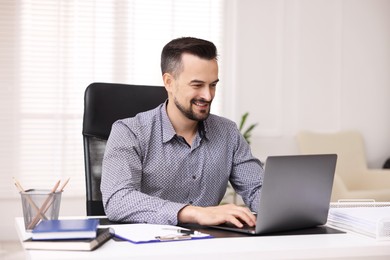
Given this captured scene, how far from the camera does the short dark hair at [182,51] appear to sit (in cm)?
225

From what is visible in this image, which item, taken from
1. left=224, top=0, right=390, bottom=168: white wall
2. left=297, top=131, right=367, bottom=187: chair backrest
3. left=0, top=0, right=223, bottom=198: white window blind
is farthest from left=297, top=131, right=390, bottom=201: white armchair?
left=0, top=0, right=223, bottom=198: white window blind

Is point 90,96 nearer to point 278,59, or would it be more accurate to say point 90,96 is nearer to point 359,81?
point 278,59

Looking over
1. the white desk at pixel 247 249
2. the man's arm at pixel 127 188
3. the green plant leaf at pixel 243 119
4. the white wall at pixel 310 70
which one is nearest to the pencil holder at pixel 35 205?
the white desk at pixel 247 249

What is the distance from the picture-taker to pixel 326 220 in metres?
1.84

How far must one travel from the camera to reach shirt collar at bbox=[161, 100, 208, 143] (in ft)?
7.49

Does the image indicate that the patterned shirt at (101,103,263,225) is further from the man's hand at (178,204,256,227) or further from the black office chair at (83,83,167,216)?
the man's hand at (178,204,256,227)

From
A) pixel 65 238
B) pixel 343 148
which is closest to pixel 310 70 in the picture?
pixel 343 148

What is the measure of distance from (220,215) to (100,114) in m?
0.83

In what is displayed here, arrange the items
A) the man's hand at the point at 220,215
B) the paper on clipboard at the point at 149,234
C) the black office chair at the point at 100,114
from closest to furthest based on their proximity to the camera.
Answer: the paper on clipboard at the point at 149,234 → the man's hand at the point at 220,215 → the black office chair at the point at 100,114

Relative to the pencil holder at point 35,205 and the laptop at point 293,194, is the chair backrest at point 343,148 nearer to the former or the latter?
the laptop at point 293,194

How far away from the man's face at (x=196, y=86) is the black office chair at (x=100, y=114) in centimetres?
24

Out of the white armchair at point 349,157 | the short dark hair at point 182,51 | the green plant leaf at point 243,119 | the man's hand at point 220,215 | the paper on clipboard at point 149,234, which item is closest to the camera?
the paper on clipboard at point 149,234

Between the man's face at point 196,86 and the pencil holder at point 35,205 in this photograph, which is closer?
the pencil holder at point 35,205

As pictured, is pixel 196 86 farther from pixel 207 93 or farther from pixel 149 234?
pixel 149 234
